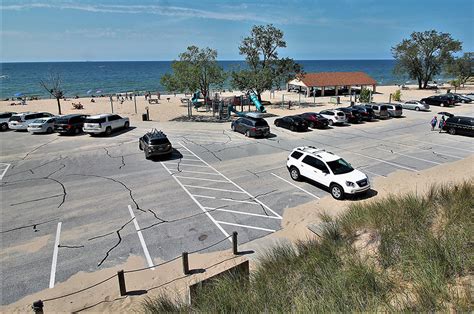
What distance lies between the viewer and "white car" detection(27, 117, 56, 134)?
28125 mm

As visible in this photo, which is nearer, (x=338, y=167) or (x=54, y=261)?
(x=54, y=261)

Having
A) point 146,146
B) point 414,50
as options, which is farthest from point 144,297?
point 414,50

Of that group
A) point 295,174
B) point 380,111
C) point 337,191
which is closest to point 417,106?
point 380,111

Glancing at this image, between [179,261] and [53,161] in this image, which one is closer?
[179,261]

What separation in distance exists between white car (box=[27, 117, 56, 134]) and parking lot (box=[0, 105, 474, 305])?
983 mm

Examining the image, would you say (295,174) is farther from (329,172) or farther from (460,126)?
(460,126)

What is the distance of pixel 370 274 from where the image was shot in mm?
6605

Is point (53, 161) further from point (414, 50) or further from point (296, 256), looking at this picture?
point (414, 50)

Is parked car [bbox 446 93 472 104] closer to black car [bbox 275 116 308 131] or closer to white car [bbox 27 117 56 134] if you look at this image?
black car [bbox 275 116 308 131]

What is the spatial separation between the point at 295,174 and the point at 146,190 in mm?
7854

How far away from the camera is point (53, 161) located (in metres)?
20.6

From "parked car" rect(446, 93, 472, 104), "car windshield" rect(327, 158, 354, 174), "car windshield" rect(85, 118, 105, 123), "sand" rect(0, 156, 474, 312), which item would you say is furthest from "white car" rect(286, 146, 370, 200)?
"parked car" rect(446, 93, 472, 104)

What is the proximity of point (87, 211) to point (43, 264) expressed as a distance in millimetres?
3688

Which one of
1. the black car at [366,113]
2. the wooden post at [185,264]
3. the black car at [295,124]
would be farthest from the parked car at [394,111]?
the wooden post at [185,264]
